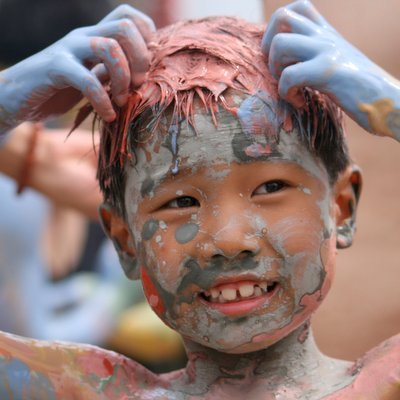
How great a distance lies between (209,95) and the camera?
122 centimetres

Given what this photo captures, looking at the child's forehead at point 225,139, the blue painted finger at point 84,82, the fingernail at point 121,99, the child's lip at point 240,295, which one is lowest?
the child's lip at point 240,295

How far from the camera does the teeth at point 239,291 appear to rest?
1.20 meters

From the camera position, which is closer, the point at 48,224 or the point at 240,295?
the point at 240,295

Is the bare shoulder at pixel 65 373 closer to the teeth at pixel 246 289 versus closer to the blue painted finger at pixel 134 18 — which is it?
the teeth at pixel 246 289

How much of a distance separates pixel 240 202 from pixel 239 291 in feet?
0.37

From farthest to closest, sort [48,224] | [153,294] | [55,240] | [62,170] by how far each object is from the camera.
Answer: [55,240], [48,224], [62,170], [153,294]

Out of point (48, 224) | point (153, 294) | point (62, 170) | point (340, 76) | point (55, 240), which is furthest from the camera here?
point (55, 240)

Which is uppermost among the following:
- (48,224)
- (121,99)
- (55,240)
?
(121,99)

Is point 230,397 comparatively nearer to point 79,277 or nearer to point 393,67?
point 393,67

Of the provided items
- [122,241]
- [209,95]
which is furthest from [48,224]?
[209,95]

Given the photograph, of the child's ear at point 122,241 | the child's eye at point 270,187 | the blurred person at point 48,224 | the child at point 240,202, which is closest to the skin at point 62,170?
the blurred person at point 48,224

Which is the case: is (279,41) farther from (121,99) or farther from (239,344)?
(239,344)

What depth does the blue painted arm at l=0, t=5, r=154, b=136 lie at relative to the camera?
121 centimetres

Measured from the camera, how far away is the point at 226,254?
118cm
